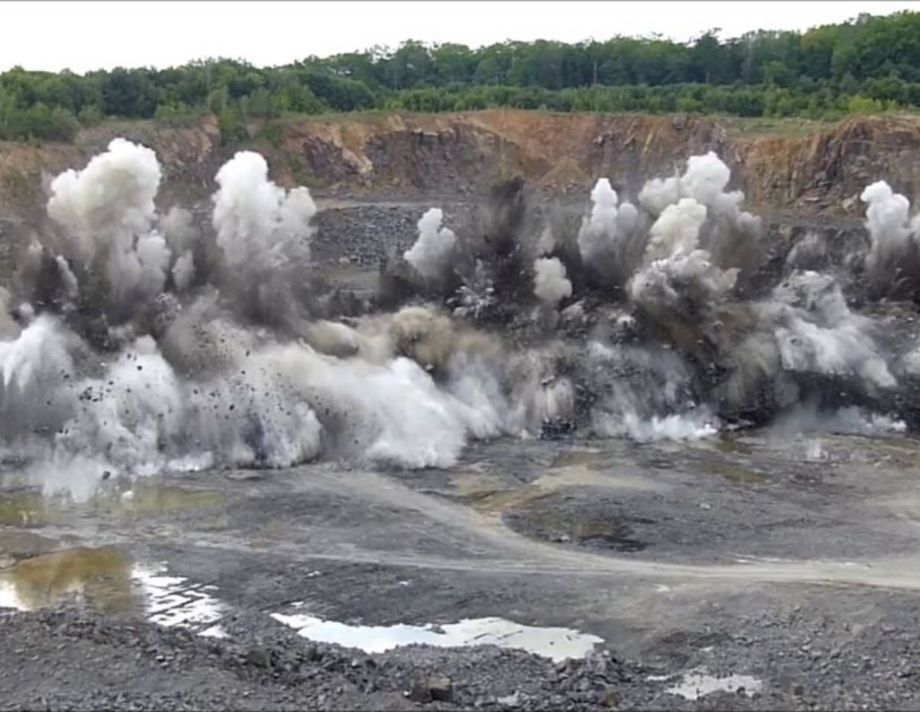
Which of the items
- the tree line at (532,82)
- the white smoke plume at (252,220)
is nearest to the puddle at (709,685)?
Answer: the white smoke plume at (252,220)

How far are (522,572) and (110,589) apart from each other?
7563mm

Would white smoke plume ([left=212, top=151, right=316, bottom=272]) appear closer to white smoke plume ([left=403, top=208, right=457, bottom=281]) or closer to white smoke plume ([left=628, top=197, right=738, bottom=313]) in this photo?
white smoke plume ([left=403, top=208, right=457, bottom=281])

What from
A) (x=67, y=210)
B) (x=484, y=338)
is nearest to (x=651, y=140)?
(x=484, y=338)

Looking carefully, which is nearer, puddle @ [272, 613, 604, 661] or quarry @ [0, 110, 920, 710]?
quarry @ [0, 110, 920, 710]

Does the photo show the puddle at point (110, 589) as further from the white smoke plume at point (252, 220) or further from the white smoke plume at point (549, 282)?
the white smoke plume at point (549, 282)

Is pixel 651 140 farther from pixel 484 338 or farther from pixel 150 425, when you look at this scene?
pixel 150 425

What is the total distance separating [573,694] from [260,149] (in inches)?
2405

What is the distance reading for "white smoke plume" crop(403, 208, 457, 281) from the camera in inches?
1596

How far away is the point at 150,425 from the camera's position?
32469mm

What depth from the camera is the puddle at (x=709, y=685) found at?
1882cm

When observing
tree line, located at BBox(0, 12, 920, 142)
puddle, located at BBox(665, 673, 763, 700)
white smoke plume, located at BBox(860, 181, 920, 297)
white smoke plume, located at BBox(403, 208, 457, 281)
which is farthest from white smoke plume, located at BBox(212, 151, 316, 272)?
tree line, located at BBox(0, 12, 920, 142)

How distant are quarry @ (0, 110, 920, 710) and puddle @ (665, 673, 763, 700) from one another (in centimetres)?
9

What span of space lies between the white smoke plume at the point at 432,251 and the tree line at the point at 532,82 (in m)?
31.0

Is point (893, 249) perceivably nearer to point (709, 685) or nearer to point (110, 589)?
point (709, 685)
